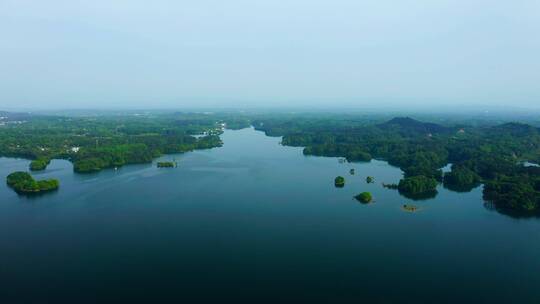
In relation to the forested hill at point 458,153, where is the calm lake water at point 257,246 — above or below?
below

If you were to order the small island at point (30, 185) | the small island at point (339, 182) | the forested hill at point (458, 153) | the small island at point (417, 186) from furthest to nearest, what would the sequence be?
1. the small island at point (339, 182)
2. the small island at point (417, 186)
3. the small island at point (30, 185)
4. the forested hill at point (458, 153)

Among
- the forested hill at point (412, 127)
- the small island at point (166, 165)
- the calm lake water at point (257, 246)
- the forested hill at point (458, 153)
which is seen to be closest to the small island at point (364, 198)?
the calm lake water at point (257, 246)

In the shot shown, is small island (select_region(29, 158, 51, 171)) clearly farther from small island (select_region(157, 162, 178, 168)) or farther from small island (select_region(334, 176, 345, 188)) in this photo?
small island (select_region(334, 176, 345, 188))

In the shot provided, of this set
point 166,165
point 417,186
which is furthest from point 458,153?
point 166,165

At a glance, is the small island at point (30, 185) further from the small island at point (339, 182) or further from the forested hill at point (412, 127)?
the forested hill at point (412, 127)

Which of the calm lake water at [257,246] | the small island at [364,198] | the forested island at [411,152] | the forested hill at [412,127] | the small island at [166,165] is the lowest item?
the calm lake water at [257,246]

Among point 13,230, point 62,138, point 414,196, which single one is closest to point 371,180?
point 414,196

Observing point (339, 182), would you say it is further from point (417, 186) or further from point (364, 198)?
point (417, 186)

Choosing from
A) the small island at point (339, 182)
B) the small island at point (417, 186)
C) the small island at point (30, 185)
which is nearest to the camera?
the small island at point (30, 185)

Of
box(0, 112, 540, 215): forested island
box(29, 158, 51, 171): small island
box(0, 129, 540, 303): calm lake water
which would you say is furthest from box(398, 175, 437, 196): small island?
box(29, 158, 51, 171): small island
